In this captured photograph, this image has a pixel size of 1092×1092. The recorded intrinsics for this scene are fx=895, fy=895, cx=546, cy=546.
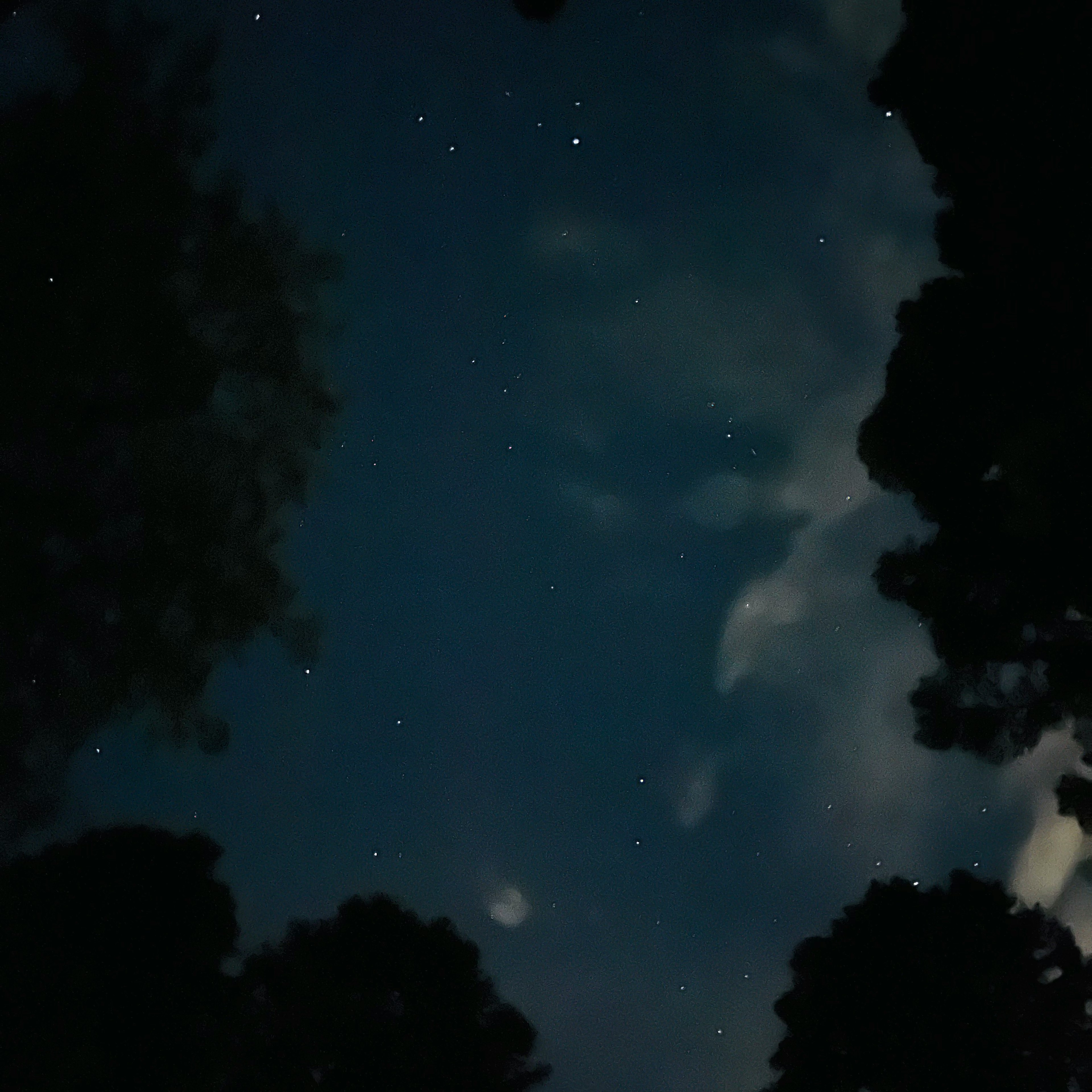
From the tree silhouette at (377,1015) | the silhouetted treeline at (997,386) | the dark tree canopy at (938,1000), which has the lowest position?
the dark tree canopy at (938,1000)

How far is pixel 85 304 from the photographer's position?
12.4 ft

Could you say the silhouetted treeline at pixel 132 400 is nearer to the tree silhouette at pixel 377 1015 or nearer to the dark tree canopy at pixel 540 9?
the tree silhouette at pixel 377 1015

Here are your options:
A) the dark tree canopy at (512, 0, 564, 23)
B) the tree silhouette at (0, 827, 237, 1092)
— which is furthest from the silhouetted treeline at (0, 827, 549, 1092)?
the dark tree canopy at (512, 0, 564, 23)

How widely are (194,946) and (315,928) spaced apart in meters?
0.55

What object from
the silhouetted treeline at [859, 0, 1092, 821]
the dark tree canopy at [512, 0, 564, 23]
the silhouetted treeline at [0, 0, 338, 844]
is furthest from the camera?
the silhouetted treeline at [0, 0, 338, 844]

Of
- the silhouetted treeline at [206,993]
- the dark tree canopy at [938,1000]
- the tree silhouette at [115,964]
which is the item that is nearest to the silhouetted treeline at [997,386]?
the dark tree canopy at [938,1000]

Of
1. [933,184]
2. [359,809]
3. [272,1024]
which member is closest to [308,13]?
[933,184]

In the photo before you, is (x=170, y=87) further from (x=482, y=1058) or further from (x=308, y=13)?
(x=482, y=1058)

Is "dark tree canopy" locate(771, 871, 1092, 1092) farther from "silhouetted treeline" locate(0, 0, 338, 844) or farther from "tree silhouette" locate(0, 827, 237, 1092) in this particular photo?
"silhouetted treeline" locate(0, 0, 338, 844)

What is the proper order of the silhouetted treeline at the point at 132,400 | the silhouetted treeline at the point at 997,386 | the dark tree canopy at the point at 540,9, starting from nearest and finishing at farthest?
the silhouetted treeline at the point at 997,386 → the dark tree canopy at the point at 540,9 → the silhouetted treeline at the point at 132,400

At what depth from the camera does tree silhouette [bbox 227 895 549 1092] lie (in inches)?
146

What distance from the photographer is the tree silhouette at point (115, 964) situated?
3.71 m

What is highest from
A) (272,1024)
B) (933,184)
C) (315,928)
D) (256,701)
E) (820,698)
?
(933,184)

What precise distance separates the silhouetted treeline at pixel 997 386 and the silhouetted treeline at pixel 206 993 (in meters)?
2.27
